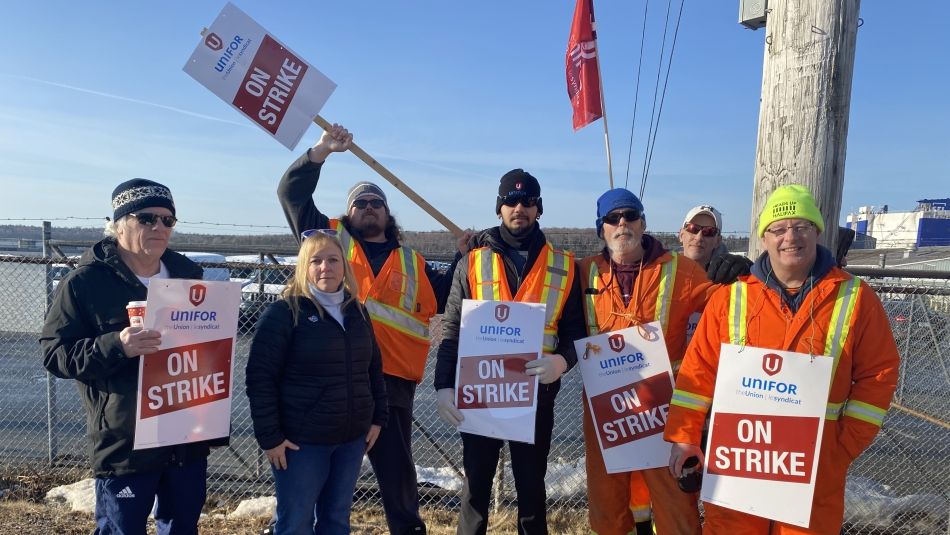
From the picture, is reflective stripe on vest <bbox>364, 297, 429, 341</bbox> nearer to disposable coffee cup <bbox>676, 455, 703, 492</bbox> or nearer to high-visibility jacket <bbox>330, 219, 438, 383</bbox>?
high-visibility jacket <bbox>330, 219, 438, 383</bbox>

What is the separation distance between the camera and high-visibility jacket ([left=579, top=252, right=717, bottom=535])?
3.27m

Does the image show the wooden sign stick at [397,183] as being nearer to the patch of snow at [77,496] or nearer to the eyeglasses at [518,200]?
the eyeglasses at [518,200]

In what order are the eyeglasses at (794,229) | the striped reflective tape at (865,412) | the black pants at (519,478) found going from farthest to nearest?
the black pants at (519,478)
the eyeglasses at (794,229)
the striped reflective tape at (865,412)

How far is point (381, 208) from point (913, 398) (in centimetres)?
811

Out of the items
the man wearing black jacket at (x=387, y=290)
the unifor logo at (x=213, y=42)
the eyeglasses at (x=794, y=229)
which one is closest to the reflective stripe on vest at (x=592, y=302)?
the man wearing black jacket at (x=387, y=290)

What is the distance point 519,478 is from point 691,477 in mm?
942

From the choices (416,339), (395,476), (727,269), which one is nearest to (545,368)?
(416,339)

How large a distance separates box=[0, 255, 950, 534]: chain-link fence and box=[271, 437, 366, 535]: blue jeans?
1.92 m

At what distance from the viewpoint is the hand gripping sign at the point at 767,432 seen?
2654 millimetres

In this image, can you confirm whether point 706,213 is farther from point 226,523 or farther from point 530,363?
point 226,523

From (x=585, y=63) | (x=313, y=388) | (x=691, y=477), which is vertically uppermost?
(x=585, y=63)

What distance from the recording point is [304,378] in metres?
3.02

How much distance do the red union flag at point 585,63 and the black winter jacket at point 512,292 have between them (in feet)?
6.96

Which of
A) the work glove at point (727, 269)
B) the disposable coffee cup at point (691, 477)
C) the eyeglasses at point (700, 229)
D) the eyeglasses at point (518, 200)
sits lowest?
the disposable coffee cup at point (691, 477)
